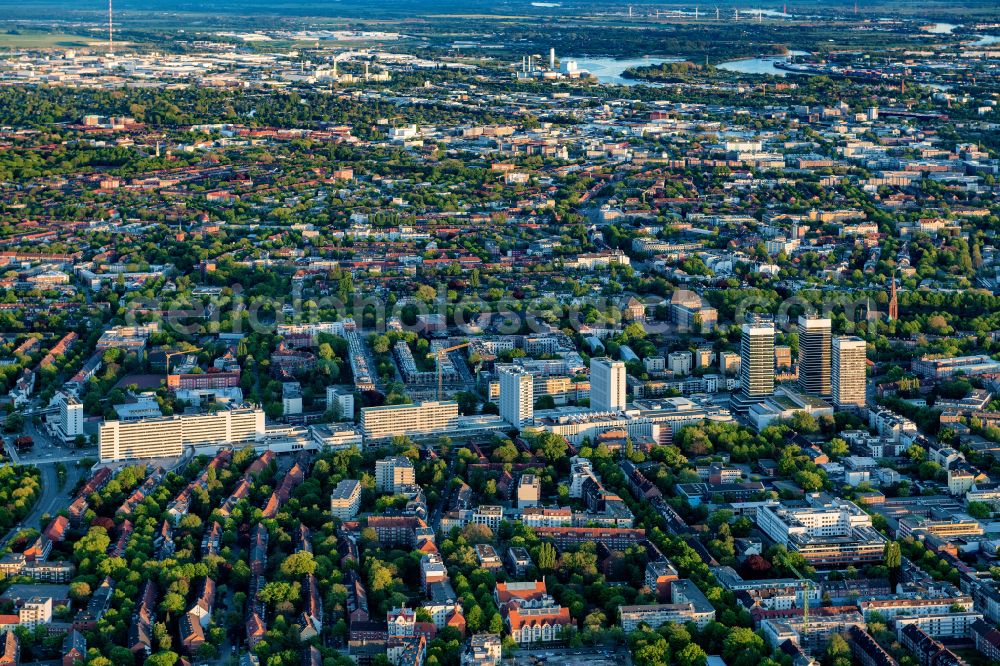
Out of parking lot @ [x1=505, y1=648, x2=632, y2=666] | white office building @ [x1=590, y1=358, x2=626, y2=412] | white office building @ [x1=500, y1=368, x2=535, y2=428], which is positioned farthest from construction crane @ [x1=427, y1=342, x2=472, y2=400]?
parking lot @ [x1=505, y1=648, x2=632, y2=666]

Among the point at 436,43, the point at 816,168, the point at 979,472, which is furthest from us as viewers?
the point at 436,43

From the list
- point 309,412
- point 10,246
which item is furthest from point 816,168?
point 309,412

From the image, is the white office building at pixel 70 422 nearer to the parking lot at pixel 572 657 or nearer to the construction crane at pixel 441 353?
the construction crane at pixel 441 353

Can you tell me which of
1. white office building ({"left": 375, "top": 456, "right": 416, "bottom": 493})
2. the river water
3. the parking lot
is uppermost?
the river water

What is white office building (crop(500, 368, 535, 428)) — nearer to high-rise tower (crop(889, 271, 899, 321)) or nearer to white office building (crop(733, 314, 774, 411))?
white office building (crop(733, 314, 774, 411))

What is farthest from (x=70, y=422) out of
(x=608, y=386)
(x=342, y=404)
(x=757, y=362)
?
(x=757, y=362)

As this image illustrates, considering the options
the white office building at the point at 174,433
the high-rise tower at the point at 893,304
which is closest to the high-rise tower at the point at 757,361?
the high-rise tower at the point at 893,304

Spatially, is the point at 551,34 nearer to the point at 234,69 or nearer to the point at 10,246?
the point at 234,69

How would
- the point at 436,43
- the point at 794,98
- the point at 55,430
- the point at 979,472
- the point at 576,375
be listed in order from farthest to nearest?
the point at 436,43 → the point at 794,98 → the point at 576,375 → the point at 55,430 → the point at 979,472
